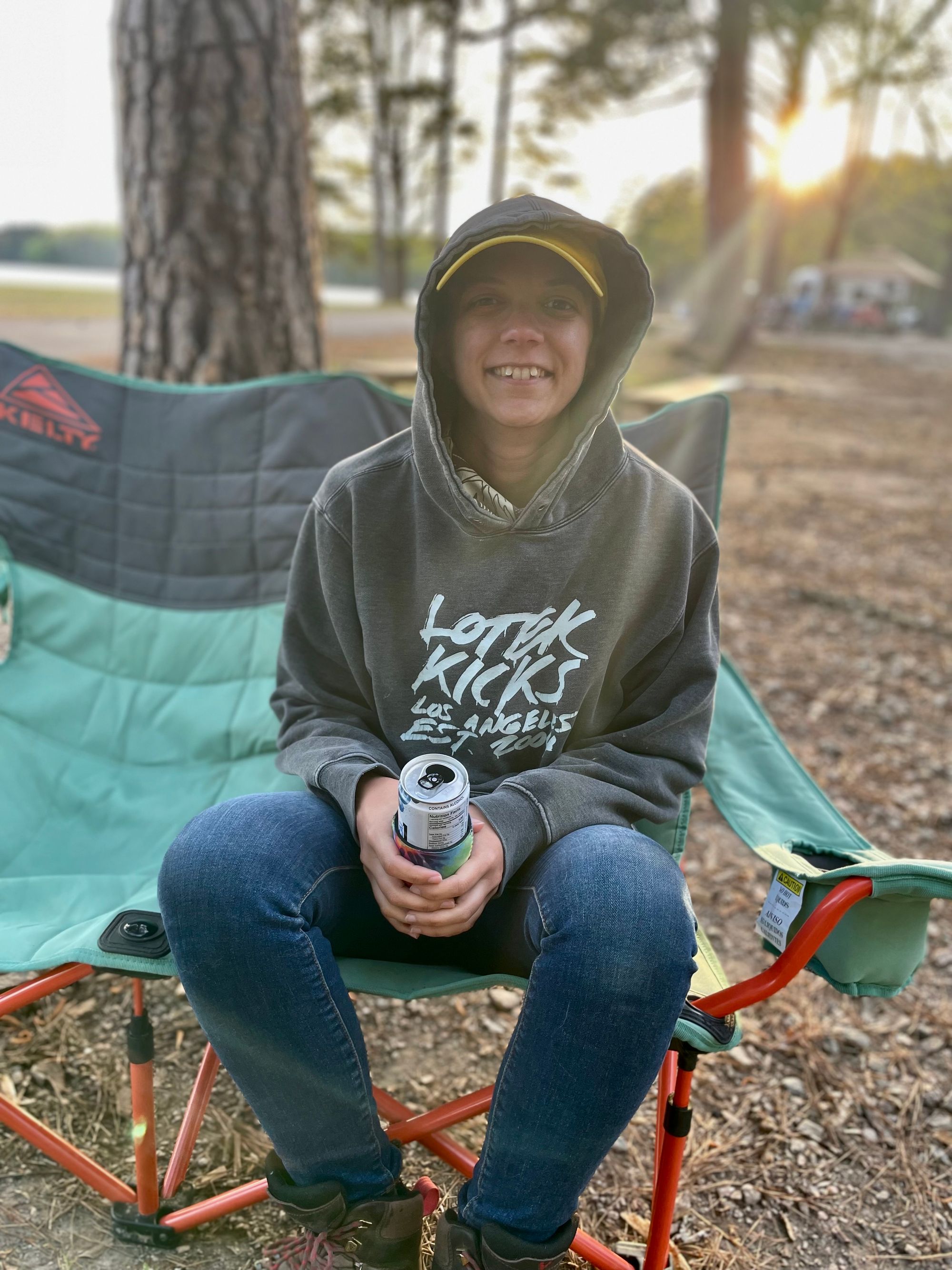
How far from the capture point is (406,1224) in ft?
4.22

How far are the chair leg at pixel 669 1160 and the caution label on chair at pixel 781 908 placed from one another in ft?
0.64

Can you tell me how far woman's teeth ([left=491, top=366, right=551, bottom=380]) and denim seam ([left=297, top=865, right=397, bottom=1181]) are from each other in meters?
0.77

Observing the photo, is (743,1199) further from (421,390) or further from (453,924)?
(421,390)

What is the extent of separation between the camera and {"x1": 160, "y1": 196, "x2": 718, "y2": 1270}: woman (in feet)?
3.89

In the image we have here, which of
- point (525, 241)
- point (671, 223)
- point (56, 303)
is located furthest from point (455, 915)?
point (671, 223)

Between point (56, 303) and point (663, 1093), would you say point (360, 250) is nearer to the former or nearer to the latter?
point (56, 303)

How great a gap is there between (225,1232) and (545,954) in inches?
32.7

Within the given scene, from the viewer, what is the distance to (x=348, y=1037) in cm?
125

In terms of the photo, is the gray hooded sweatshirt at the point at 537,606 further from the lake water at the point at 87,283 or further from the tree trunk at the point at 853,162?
the tree trunk at the point at 853,162

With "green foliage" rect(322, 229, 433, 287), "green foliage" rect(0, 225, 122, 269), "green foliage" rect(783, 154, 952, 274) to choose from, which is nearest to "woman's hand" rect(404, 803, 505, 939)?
"green foliage" rect(322, 229, 433, 287)

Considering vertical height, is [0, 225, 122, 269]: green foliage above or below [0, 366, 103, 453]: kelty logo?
above

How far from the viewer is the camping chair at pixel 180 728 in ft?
4.35

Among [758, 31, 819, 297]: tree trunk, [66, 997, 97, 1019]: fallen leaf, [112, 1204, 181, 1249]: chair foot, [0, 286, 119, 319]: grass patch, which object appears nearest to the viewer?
[112, 1204, 181, 1249]: chair foot

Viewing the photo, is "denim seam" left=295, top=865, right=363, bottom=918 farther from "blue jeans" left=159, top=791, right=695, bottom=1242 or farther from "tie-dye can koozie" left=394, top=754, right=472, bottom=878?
"tie-dye can koozie" left=394, top=754, right=472, bottom=878
